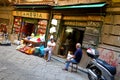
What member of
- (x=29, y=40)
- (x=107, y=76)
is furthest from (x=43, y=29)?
(x=107, y=76)

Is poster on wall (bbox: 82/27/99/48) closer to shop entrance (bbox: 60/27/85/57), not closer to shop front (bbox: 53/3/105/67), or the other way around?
shop front (bbox: 53/3/105/67)

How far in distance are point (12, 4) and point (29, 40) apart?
19.2ft

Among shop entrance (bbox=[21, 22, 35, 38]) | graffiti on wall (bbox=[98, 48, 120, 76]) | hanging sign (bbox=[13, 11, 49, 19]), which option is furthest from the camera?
shop entrance (bbox=[21, 22, 35, 38])

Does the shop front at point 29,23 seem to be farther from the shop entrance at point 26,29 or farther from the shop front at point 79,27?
the shop front at point 79,27

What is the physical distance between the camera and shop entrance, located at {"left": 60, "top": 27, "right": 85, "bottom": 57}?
14.9m

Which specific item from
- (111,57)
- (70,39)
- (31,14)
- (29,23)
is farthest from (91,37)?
(29,23)

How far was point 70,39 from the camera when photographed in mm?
15516

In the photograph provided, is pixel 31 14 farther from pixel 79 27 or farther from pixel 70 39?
pixel 79 27

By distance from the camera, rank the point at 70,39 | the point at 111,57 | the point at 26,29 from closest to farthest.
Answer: the point at 111,57 < the point at 70,39 < the point at 26,29

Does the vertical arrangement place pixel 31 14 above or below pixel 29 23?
above

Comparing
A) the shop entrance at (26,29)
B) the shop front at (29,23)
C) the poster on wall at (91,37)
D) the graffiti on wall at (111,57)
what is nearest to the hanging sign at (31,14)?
the shop front at (29,23)

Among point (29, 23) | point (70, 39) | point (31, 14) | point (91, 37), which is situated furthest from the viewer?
point (29, 23)

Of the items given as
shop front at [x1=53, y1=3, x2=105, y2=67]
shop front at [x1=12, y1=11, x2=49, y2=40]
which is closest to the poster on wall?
shop front at [x1=53, y1=3, x2=105, y2=67]

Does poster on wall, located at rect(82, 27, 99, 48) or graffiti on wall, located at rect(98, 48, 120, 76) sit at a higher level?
poster on wall, located at rect(82, 27, 99, 48)
